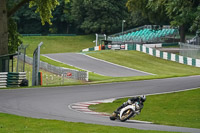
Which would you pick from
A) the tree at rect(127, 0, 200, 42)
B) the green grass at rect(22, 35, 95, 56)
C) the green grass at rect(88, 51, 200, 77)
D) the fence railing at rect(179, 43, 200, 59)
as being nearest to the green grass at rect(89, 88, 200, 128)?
the tree at rect(127, 0, 200, 42)

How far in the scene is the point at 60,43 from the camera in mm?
94062

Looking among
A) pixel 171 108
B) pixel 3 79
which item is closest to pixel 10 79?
pixel 3 79

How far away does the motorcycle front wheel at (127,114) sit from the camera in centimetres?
1653

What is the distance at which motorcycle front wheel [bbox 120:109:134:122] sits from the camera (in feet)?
54.2

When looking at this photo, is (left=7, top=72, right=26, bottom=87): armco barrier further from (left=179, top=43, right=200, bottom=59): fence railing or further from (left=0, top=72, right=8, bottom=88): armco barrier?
(left=179, top=43, right=200, bottom=59): fence railing

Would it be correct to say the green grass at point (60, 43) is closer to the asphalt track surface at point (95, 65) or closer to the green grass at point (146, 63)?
the green grass at point (146, 63)

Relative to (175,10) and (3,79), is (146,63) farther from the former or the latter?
(3,79)

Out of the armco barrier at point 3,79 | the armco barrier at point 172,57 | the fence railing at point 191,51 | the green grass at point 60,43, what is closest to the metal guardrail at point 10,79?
the armco barrier at point 3,79

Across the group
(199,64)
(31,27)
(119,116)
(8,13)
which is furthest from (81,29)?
(119,116)

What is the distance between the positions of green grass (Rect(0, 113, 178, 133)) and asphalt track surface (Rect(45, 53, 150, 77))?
96.5 feet

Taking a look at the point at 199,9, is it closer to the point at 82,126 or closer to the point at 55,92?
the point at 55,92

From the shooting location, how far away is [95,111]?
20734 millimetres

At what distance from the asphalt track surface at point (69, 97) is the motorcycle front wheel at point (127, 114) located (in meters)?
0.31

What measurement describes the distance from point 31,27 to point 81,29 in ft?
38.1
